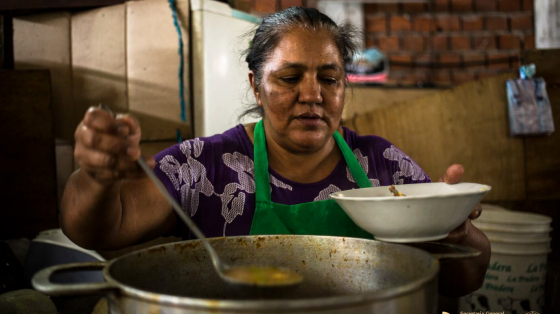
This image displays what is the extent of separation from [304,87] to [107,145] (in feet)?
2.19

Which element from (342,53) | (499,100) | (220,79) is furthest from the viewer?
(499,100)

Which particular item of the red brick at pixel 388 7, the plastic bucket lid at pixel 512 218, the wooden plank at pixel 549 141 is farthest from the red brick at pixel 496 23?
the plastic bucket lid at pixel 512 218

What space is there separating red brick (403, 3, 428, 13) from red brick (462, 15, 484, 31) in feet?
1.24

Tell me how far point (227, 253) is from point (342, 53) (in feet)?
2.73

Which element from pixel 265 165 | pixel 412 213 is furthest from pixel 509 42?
pixel 412 213

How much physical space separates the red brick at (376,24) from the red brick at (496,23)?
0.91 m

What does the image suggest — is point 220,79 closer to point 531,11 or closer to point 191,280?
point 191,280

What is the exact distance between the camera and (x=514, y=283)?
1.97 m

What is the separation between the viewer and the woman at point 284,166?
47.9 inches

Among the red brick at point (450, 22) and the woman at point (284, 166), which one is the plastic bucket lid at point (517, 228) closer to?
the woman at point (284, 166)

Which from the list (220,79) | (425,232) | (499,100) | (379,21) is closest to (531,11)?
(379,21)

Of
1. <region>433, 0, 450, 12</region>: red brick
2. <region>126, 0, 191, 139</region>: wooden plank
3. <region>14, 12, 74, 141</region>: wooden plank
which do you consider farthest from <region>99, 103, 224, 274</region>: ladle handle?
<region>433, 0, 450, 12</region>: red brick

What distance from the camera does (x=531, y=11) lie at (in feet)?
13.0

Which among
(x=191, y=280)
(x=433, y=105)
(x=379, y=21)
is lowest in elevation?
(x=191, y=280)
